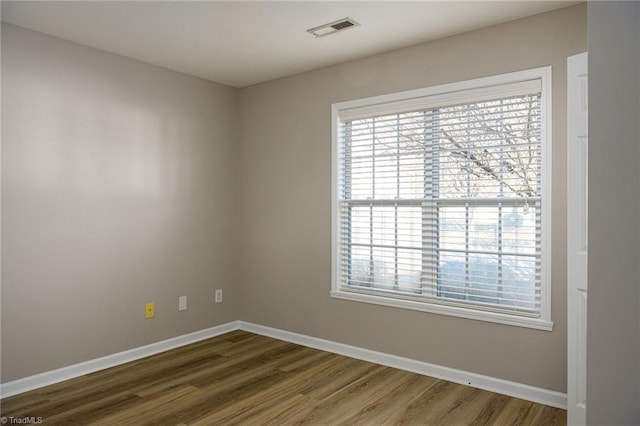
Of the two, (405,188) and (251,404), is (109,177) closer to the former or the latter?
(251,404)

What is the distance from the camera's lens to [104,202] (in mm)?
3525

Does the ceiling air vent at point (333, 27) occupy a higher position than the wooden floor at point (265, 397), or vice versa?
the ceiling air vent at point (333, 27)

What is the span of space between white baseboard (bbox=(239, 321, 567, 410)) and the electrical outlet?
1.06m

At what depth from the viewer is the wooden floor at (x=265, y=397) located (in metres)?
2.68

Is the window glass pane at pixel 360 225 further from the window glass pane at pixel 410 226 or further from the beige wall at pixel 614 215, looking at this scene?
the beige wall at pixel 614 215

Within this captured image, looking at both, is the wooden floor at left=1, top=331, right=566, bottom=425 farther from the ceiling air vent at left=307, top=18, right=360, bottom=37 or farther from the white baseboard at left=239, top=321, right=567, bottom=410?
the ceiling air vent at left=307, top=18, right=360, bottom=37

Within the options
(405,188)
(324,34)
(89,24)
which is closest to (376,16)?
(324,34)

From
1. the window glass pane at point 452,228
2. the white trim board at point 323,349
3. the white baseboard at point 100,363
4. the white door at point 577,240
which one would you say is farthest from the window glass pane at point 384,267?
the white baseboard at point 100,363

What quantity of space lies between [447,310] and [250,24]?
2.41 meters

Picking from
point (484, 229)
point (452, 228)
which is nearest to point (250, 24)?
point (452, 228)

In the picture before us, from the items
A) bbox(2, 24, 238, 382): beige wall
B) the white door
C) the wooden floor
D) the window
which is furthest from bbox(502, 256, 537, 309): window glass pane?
bbox(2, 24, 238, 382): beige wall

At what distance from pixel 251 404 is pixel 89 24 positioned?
2.71 m

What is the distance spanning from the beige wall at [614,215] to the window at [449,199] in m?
2.01

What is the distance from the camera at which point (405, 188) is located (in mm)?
3521
